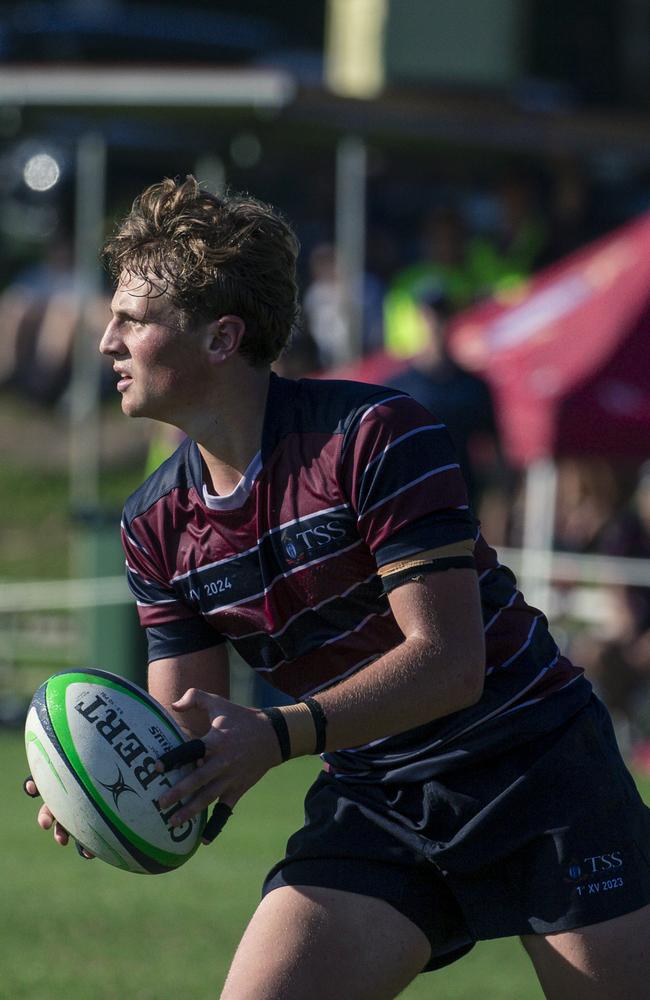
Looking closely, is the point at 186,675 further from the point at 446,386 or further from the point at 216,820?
the point at 446,386

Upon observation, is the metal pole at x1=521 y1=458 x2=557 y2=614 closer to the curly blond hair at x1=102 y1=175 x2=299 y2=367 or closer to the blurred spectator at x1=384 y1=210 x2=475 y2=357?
the blurred spectator at x1=384 y1=210 x2=475 y2=357

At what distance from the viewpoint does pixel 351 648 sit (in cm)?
368

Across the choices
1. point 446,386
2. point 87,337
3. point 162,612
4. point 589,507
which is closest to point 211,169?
point 87,337

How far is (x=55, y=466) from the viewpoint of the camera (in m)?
16.4

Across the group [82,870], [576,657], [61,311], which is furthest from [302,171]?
[82,870]

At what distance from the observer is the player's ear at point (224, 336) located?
3617mm

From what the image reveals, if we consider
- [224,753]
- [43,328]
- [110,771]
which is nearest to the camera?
[224,753]

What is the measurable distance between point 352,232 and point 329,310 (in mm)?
708

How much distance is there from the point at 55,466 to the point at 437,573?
13.3 metres

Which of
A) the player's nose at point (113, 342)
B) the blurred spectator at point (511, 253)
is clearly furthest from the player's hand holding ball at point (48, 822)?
the blurred spectator at point (511, 253)

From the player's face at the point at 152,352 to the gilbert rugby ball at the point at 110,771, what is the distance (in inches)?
22.6

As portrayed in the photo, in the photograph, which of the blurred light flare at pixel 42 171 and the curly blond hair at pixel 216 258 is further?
the blurred light flare at pixel 42 171

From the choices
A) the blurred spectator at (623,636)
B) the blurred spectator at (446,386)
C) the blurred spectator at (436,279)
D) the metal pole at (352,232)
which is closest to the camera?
the blurred spectator at (446,386)

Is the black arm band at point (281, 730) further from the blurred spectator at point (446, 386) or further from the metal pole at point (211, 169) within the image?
the metal pole at point (211, 169)
